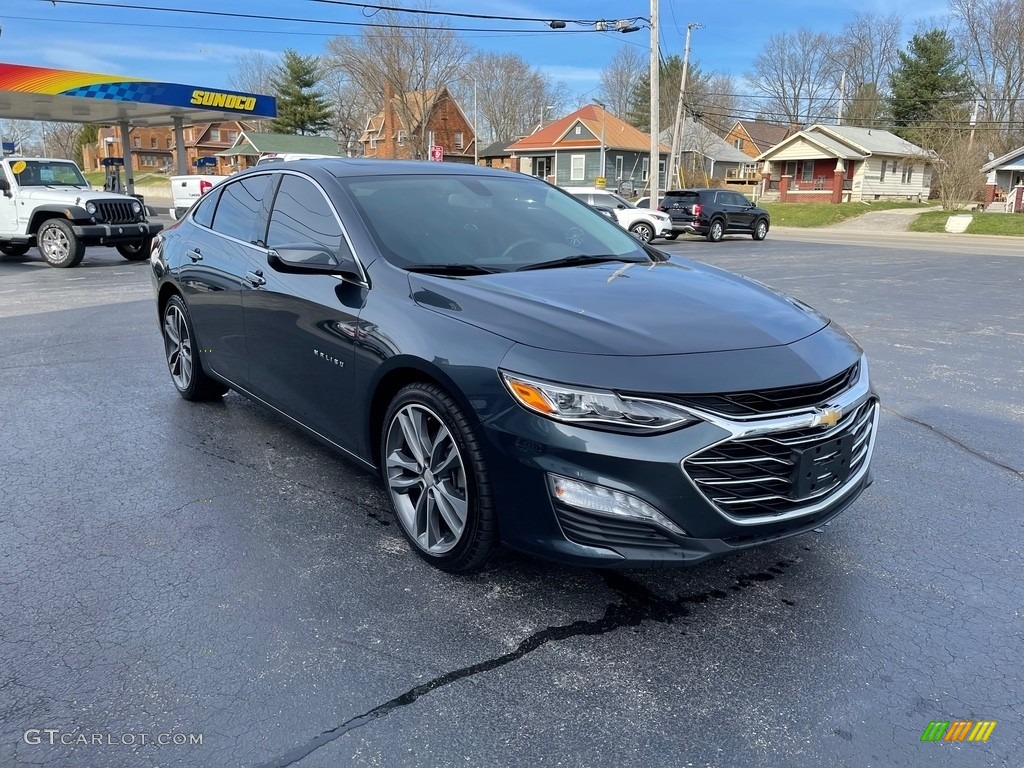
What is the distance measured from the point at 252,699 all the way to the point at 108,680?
0.52 meters

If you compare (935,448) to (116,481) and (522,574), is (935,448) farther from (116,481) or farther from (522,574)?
(116,481)

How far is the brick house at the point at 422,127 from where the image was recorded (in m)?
53.1

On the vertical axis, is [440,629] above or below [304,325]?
below

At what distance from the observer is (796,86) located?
74.8m

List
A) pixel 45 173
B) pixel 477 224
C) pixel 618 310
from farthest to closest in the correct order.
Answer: pixel 45 173 → pixel 477 224 → pixel 618 310

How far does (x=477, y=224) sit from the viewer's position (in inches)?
157

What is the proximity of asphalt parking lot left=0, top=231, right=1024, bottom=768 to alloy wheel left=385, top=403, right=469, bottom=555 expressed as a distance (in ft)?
0.58

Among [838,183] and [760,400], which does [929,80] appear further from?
[760,400]

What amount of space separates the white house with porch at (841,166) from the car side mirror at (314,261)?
51939 millimetres

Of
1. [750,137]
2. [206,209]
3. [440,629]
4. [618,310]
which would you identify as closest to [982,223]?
[206,209]

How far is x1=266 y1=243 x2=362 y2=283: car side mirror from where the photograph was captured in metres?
3.52

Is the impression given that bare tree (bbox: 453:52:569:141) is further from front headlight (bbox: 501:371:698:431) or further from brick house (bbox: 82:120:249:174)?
front headlight (bbox: 501:371:698:431)

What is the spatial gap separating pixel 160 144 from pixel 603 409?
116 m

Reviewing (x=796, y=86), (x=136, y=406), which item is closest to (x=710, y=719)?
(x=136, y=406)
